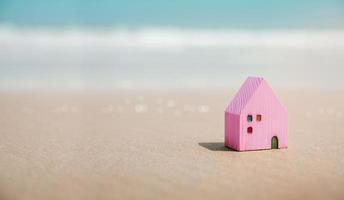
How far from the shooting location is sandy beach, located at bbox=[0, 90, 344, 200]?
616 centimetres

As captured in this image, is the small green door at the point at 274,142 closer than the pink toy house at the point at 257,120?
No

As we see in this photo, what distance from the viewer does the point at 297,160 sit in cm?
784

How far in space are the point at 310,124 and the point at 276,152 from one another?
12.3 ft

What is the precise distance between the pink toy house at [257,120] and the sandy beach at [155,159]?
0.90ft

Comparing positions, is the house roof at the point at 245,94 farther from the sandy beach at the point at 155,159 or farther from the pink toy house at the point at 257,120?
the sandy beach at the point at 155,159

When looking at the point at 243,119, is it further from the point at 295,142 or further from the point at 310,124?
the point at 310,124

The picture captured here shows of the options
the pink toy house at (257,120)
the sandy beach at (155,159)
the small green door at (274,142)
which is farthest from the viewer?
the small green door at (274,142)

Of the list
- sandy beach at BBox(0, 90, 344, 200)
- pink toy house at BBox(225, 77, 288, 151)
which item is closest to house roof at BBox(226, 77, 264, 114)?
pink toy house at BBox(225, 77, 288, 151)

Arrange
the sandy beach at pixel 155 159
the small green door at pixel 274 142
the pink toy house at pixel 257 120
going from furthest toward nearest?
the small green door at pixel 274 142
the pink toy house at pixel 257 120
the sandy beach at pixel 155 159

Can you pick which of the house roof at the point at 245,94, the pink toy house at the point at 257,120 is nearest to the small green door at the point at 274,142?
the pink toy house at the point at 257,120

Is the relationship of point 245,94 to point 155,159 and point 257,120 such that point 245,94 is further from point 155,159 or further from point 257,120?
point 155,159

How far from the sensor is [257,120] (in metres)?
8.59

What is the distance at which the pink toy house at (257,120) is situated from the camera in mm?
8500

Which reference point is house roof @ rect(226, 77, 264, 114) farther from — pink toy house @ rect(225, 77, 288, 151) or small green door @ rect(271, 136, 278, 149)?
small green door @ rect(271, 136, 278, 149)
